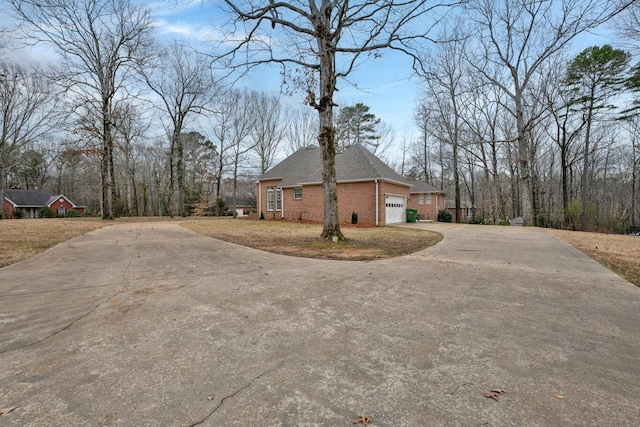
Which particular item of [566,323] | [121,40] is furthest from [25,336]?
[121,40]

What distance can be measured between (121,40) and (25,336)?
22664 millimetres

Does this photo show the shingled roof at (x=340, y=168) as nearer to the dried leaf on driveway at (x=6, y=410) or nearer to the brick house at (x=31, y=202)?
the dried leaf on driveway at (x=6, y=410)

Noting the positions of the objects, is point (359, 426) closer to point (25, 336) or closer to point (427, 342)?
point (427, 342)

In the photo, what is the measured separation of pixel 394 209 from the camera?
62.9ft

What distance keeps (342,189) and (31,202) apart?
43.9 metres

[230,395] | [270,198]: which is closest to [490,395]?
[230,395]

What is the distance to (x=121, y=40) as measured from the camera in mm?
18641

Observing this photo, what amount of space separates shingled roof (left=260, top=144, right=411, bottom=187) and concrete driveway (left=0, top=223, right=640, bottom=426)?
13271 millimetres

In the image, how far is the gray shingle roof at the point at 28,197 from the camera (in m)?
36.2

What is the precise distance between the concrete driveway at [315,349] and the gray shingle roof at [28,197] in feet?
150

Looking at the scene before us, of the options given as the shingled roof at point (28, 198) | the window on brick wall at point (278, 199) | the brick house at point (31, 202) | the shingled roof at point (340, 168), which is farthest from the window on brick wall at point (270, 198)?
the shingled roof at point (28, 198)

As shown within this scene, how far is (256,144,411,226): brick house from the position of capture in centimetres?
1730

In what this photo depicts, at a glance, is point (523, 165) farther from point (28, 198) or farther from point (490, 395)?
point (28, 198)

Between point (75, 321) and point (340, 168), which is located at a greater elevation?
point (340, 168)
